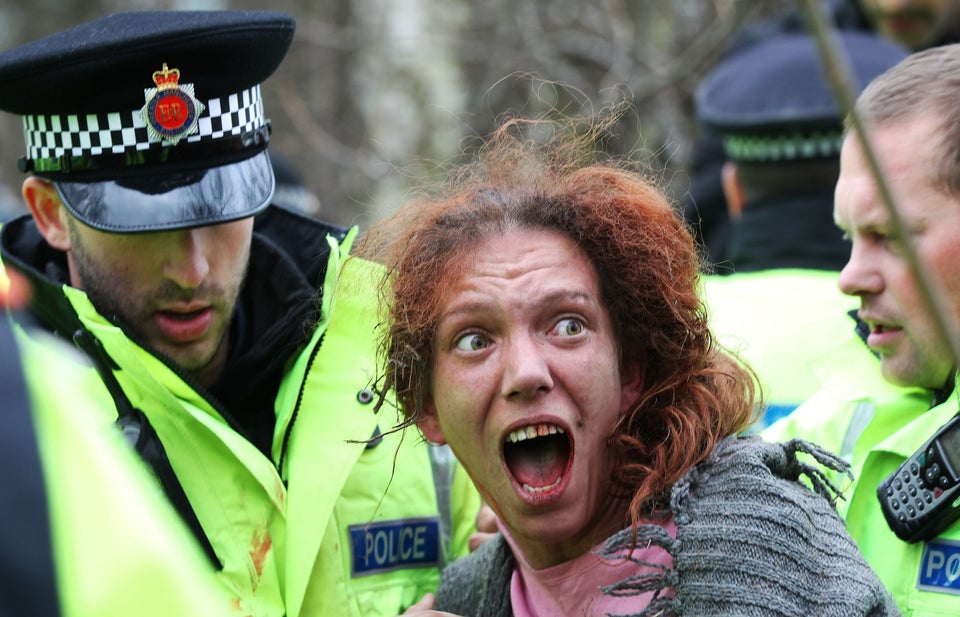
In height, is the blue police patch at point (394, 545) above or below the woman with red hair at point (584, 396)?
below

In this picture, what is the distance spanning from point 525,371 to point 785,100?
8.37 ft

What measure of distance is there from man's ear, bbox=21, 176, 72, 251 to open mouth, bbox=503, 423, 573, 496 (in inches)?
51.6

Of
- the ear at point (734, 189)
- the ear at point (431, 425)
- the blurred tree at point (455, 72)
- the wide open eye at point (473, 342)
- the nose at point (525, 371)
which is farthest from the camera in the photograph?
the blurred tree at point (455, 72)

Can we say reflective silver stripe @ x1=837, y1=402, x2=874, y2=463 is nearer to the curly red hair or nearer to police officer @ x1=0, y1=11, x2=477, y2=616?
the curly red hair

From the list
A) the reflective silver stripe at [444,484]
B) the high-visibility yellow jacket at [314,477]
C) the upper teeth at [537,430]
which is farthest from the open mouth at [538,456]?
the reflective silver stripe at [444,484]

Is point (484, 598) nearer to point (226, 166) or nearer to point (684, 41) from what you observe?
point (226, 166)

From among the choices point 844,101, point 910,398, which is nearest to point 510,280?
point 910,398

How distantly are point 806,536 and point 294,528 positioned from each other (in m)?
1.12

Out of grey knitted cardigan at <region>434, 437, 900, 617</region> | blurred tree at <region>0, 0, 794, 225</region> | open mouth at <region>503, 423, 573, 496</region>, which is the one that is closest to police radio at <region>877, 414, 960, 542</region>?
grey knitted cardigan at <region>434, 437, 900, 617</region>

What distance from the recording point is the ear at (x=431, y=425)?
2.57 metres

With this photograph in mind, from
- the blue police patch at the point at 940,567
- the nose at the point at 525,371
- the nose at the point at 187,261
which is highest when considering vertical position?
the nose at the point at 187,261

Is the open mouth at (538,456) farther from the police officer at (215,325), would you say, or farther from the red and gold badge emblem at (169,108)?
the red and gold badge emblem at (169,108)

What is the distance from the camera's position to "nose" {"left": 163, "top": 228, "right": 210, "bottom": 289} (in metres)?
2.94

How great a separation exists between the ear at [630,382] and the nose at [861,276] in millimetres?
471
